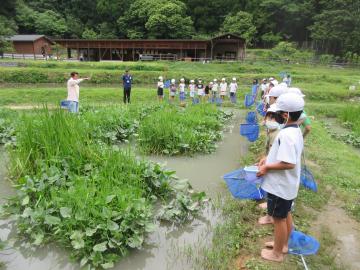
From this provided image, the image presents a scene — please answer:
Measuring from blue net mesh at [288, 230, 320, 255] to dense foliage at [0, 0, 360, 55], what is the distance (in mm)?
41984

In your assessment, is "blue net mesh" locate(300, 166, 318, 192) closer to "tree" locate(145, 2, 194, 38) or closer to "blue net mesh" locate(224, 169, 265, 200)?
"blue net mesh" locate(224, 169, 265, 200)

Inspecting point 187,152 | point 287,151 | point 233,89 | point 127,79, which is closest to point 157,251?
point 287,151

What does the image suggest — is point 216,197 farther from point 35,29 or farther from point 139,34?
point 35,29

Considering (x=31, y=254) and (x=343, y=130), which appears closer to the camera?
(x=31, y=254)

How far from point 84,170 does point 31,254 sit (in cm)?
164

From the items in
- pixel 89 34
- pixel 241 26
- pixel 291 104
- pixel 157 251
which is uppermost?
pixel 241 26

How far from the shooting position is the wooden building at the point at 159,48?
119 feet

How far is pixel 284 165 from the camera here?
300cm

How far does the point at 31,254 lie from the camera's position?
12.4 ft

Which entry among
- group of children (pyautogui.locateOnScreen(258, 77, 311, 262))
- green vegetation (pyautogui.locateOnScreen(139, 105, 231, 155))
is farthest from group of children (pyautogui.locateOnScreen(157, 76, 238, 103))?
group of children (pyautogui.locateOnScreen(258, 77, 311, 262))

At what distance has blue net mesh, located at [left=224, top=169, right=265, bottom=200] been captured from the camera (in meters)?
4.04

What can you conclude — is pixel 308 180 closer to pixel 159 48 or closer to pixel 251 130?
pixel 251 130

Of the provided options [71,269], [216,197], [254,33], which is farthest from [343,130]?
[254,33]

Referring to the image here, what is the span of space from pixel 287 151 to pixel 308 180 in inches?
94.0
